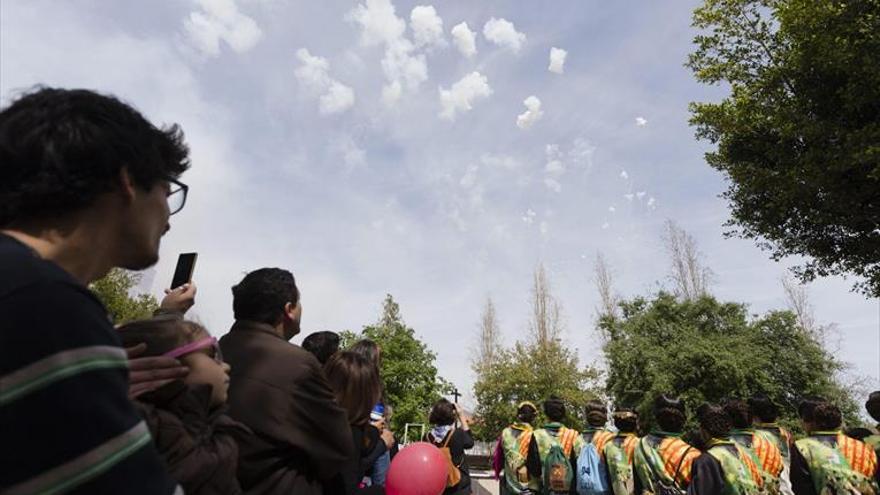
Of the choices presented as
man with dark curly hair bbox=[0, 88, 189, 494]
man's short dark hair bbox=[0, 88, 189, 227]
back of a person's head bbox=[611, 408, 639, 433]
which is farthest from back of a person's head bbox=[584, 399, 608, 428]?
man's short dark hair bbox=[0, 88, 189, 227]

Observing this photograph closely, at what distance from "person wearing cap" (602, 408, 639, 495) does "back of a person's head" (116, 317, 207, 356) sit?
5740 mm

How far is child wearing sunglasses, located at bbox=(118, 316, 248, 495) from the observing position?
148cm

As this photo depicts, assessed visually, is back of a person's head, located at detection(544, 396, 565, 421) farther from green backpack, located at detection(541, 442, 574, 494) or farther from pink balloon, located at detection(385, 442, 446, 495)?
pink balloon, located at detection(385, 442, 446, 495)

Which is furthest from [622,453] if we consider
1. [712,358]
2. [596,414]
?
[712,358]

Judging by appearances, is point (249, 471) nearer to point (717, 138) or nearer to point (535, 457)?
point (535, 457)

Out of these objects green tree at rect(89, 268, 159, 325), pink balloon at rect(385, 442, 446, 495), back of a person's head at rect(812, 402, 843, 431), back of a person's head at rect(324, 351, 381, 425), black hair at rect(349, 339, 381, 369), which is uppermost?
green tree at rect(89, 268, 159, 325)

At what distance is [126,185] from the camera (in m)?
1.18

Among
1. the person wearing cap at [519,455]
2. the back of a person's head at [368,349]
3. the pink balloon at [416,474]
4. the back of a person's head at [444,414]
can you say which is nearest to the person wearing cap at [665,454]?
the person wearing cap at [519,455]

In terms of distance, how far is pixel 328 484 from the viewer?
249 cm

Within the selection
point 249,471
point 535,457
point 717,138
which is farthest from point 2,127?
point 717,138

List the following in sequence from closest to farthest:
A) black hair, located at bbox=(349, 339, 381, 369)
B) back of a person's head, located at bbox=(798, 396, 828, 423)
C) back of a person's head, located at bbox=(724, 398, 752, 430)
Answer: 1. black hair, located at bbox=(349, 339, 381, 369)
2. back of a person's head, located at bbox=(798, 396, 828, 423)
3. back of a person's head, located at bbox=(724, 398, 752, 430)

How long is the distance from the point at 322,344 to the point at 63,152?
11.2 feet

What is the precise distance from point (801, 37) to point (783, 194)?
3266 mm

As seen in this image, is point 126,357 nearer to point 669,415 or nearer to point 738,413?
point 669,415
